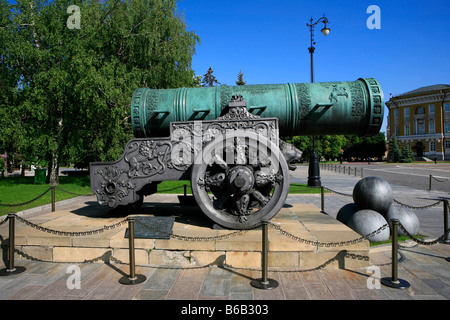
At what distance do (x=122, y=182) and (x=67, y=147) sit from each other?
11.9m

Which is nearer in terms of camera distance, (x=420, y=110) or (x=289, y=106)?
(x=289, y=106)

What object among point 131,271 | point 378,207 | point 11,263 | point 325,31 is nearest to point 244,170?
point 131,271

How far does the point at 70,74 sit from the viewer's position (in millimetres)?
14617

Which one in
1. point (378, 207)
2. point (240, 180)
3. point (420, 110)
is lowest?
point (378, 207)

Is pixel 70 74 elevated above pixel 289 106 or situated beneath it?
elevated above

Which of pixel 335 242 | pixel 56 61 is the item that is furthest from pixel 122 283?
Result: pixel 56 61

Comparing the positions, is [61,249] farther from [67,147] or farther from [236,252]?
[67,147]

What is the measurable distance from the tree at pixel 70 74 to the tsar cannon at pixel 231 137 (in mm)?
10362

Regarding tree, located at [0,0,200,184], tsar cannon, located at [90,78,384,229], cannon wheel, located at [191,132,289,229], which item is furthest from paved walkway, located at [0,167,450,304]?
tree, located at [0,0,200,184]

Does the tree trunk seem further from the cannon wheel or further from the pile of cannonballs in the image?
the pile of cannonballs

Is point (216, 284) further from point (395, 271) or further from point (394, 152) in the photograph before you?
point (394, 152)

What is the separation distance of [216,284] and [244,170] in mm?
1653

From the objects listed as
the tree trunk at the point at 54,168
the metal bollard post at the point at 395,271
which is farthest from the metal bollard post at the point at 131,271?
the tree trunk at the point at 54,168

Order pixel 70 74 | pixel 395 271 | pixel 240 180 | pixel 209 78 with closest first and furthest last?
1. pixel 395 271
2. pixel 240 180
3. pixel 70 74
4. pixel 209 78
